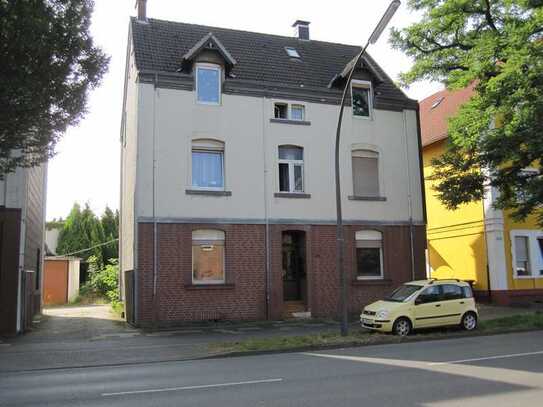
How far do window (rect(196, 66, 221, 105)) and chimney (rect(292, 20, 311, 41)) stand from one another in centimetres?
788

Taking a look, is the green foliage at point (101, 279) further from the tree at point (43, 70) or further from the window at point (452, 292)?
the window at point (452, 292)

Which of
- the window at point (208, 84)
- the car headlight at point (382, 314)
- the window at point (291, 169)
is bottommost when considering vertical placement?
the car headlight at point (382, 314)

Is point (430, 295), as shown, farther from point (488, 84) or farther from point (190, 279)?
point (190, 279)

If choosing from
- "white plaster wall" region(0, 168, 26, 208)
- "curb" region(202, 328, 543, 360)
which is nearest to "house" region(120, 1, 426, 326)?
"white plaster wall" region(0, 168, 26, 208)

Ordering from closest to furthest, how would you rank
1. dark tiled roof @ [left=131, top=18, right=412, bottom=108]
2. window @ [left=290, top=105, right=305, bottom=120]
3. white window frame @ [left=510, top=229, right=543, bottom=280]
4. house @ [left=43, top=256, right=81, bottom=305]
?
dark tiled roof @ [left=131, top=18, right=412, bottom=108]
window @ [left=290, top=105, right=305, bottom=120]
white window frame @ [left=510, top=229, right=543, bottom=280]
house @ [left=43, top=256, right=81, bottom=305]

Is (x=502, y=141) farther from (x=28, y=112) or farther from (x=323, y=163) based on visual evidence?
(x=28, y=112)

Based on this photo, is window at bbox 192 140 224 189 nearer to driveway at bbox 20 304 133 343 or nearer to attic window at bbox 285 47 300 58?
driveway at bbox 20 304 133 343

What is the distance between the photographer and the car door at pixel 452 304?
16438 mm

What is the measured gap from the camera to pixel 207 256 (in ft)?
67.6

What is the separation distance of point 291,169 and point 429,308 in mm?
8294

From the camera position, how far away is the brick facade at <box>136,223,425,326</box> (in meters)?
19.5

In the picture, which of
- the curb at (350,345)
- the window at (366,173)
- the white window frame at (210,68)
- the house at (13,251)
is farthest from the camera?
the window at (366,173)

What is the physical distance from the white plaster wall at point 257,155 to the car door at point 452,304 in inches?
254

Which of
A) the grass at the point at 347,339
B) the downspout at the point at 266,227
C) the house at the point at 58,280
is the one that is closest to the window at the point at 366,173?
the downspout at the point at 266,227
